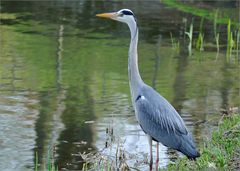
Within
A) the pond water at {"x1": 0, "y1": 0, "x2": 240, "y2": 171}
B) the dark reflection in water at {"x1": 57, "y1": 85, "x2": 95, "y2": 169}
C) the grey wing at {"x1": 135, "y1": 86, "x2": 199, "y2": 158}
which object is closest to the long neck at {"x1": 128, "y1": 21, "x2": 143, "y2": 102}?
the grey wing at {"x1": 135, "y1": 86, "x2": 199, "y2": 158}

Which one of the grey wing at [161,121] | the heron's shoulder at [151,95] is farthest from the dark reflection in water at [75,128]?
the heron's shoulder at [151,95]

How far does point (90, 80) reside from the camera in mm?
12414

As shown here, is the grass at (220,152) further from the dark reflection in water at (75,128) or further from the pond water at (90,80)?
the dark reflection in water at (75,128)

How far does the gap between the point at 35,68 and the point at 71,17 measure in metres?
5.67

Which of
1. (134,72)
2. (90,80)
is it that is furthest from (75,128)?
(90,80)

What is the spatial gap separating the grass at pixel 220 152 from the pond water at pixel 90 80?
405 mm

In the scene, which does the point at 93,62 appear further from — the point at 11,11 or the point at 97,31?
the point at 11,11

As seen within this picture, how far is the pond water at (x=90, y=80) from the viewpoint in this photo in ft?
29.6

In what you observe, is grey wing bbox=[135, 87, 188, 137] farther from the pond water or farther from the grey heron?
the pond water

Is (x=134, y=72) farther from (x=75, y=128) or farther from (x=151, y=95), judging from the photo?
(x=75, y=128)

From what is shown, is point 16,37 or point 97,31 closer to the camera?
point 16,37

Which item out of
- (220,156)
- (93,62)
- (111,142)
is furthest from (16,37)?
(220,156)

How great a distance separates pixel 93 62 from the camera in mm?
13750

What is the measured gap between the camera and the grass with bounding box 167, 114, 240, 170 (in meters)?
7.38
